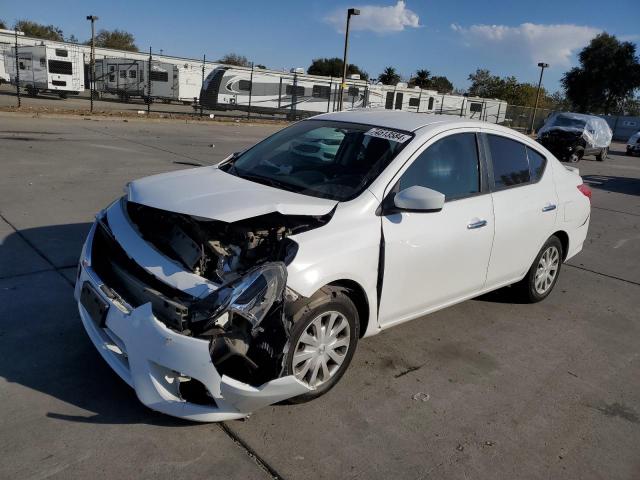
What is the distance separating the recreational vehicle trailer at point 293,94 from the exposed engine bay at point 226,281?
26.6 meters

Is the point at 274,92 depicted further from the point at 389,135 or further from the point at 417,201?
the point at 417,201

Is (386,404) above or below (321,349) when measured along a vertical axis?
below

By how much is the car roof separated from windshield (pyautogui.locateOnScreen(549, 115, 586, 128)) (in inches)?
747

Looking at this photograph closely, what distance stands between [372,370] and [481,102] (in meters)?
41.3

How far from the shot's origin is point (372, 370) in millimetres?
3740

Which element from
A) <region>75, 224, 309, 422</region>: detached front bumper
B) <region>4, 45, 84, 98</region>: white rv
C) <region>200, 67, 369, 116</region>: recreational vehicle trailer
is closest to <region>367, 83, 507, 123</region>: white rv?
<region>200, 67, 369, 116</region>: recreational vehicle trailer

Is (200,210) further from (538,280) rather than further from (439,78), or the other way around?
(439,78)

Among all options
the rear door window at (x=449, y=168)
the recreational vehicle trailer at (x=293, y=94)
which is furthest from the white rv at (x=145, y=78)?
the rear door window at (x=449, y=168)

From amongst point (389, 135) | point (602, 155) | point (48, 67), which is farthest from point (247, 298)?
point (48, 67)

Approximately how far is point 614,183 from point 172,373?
52.4 feet

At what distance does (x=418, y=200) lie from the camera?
3.41 meters

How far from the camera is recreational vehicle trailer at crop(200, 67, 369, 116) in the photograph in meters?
31.8

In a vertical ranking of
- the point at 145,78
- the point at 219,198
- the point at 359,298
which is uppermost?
the point at 145,78

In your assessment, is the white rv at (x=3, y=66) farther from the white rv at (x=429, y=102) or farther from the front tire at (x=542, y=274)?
the front tire at (x=542, y=274)
